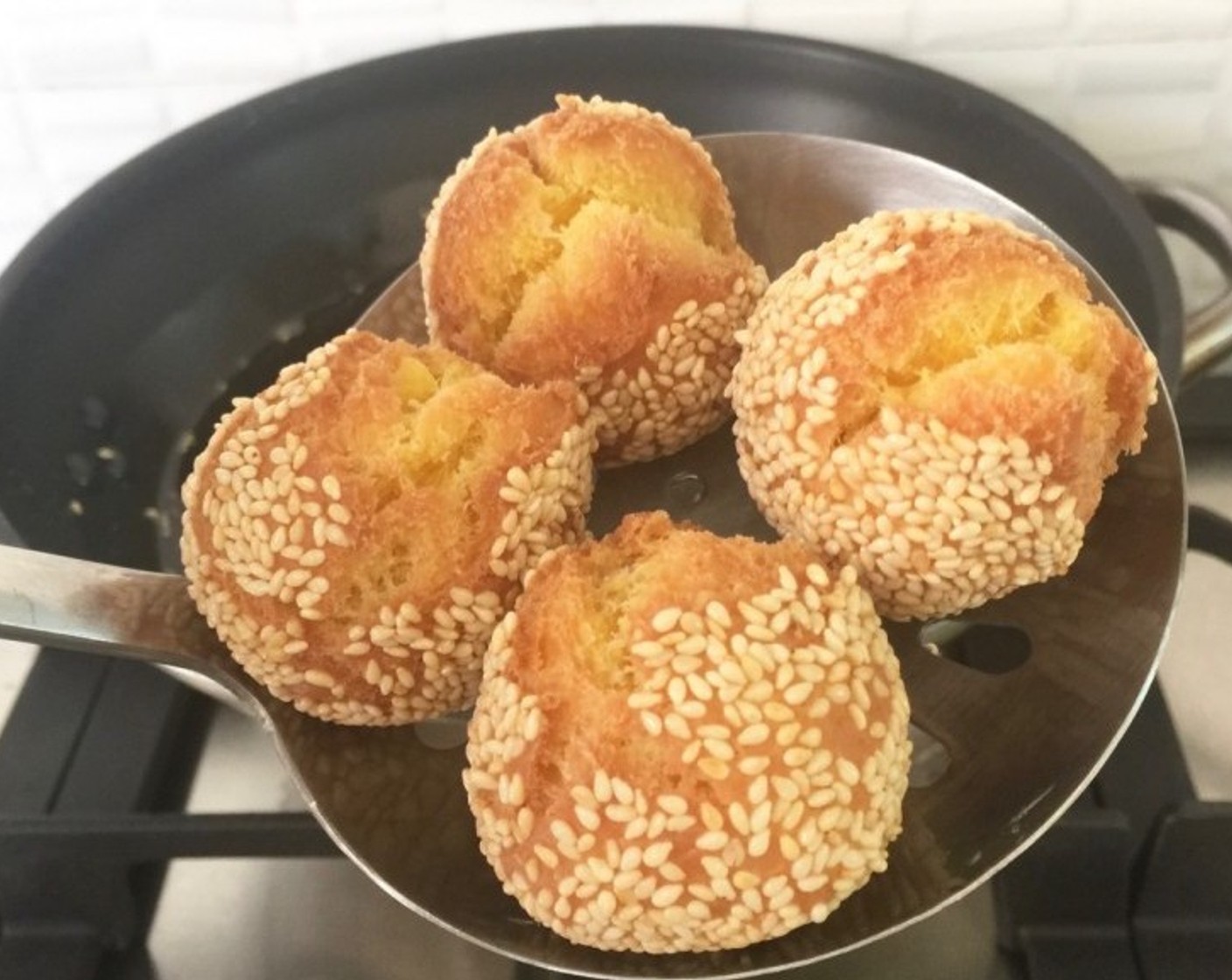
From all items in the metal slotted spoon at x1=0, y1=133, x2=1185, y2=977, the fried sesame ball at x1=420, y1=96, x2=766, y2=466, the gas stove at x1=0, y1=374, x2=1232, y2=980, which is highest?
the fried sesame ball at x1=420, y1=96, x2=766, y2=466

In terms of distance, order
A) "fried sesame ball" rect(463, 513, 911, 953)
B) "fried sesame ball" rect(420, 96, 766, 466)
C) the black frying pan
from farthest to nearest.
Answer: the black frying pan < "fried sesame ball" rect(420, 96, 766, 466) < "fried sesame ball" rect(463, 513, 911, 953)

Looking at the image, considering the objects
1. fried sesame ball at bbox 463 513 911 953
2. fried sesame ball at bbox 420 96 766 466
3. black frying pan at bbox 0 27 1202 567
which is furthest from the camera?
black frying pan at bbox 0 27 1202 567

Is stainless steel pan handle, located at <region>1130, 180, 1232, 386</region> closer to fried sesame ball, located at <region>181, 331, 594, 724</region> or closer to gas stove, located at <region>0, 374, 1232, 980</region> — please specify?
gas stove, located at <region>0, 374, 1232, 980</region>

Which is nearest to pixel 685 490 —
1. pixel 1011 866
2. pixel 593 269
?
pixel 593 269

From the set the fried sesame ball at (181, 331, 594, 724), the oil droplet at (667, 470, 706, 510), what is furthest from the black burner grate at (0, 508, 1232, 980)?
the oil droplet at (667, 470, 706, 510)

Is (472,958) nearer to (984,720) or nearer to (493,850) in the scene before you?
(493,850)

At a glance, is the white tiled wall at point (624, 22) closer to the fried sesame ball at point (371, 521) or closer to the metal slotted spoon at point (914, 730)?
the metal slotted spoon at point (914, 730)

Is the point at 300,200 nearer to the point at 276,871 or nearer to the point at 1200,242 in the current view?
the point at 276,871
